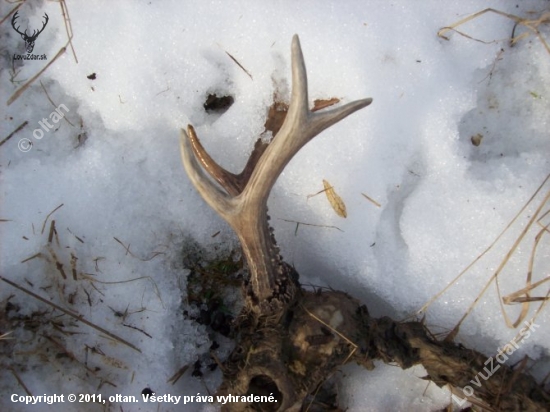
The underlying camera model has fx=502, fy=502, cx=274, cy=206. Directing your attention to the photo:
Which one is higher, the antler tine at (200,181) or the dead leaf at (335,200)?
the antler tine at (200,181)

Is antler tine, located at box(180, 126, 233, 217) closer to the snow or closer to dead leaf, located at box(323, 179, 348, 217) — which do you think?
the snow

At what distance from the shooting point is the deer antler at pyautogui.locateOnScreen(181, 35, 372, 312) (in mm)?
2041

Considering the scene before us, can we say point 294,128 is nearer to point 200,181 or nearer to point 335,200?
point 200,181

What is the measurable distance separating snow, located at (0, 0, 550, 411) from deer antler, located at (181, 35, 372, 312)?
397 mm

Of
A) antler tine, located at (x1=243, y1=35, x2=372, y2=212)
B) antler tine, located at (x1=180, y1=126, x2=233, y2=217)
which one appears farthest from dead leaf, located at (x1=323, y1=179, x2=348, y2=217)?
antler tine, located at (x1=180, y1=126, x2=233, y2=217)

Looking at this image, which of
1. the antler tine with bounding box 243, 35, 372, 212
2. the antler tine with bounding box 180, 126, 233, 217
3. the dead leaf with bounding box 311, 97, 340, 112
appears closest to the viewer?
the antler tine with bounding box 243, 35, 372, 212

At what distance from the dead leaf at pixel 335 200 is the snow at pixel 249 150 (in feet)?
0.13

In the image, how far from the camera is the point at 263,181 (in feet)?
7.14

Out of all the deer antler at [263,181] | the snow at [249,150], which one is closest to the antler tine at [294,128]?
the deer antler at [263,181]

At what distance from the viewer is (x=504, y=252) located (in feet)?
8.95

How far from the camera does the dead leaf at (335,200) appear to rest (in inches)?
109

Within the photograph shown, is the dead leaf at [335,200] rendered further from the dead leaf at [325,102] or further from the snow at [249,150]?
the dead leaf at [325,102]

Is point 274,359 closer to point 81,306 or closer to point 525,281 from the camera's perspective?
point 81,306

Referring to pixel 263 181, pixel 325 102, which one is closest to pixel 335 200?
pixel 325 102
